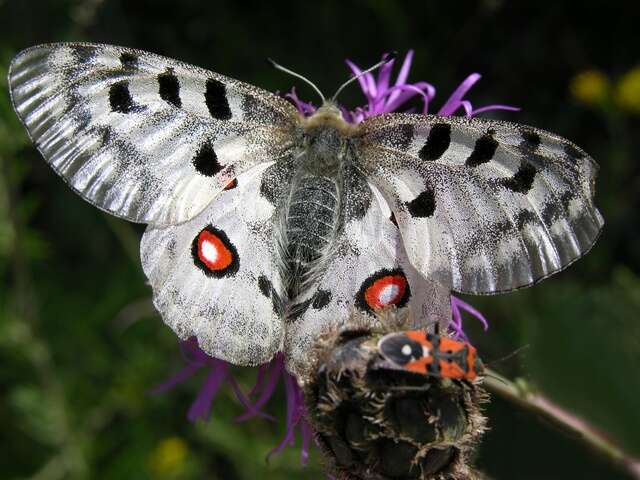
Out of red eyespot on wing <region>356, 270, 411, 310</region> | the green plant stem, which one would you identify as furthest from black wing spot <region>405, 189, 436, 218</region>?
the green plant stem

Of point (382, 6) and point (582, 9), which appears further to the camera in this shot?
point (582, 9)

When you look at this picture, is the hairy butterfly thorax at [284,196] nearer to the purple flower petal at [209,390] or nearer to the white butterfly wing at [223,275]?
the white butterfly wing at [223,275]

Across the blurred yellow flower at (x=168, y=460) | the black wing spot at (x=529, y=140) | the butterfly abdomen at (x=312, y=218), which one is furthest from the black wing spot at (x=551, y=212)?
the blurred yellow flower at (x=168, y=460)

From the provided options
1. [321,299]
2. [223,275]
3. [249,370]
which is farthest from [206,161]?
[249,370]

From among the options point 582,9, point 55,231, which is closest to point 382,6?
point 582,9

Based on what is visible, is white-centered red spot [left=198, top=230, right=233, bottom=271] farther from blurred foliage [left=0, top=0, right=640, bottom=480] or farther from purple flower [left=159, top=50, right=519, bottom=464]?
blurred foliage [left=0, top=0, right=640, bottom=480]

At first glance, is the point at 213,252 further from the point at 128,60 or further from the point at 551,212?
the point at 551,212

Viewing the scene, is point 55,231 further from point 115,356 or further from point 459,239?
point 459,239
